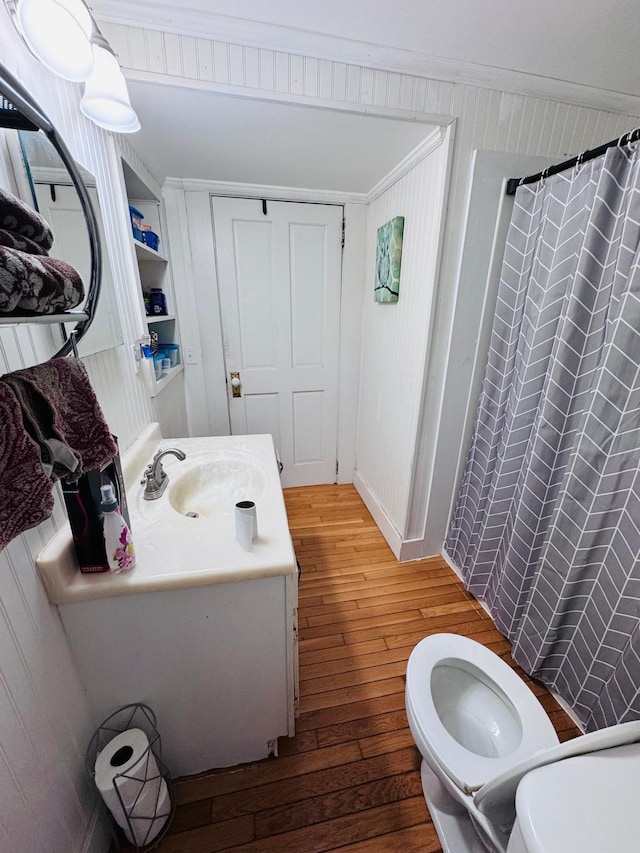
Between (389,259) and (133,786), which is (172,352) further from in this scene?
(133,786)

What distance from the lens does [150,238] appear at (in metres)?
1.67

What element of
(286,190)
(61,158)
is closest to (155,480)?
(61,158)

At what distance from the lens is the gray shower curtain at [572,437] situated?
0.97 m

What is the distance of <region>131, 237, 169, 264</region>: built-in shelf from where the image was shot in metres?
1.46

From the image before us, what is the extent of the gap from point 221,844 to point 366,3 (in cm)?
237

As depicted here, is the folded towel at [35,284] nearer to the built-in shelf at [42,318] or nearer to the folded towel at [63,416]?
the built-in shelf at [42,318]

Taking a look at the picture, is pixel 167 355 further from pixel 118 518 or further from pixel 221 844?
pixel 221 844

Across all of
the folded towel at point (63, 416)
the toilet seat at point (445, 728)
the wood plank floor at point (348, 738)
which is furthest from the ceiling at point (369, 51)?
the wood plank floor at point (348, 738)

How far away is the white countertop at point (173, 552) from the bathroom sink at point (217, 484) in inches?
0.5

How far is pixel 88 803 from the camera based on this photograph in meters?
0.86

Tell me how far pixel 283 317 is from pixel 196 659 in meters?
1.93

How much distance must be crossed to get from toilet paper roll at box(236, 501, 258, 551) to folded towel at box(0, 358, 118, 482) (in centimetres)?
34

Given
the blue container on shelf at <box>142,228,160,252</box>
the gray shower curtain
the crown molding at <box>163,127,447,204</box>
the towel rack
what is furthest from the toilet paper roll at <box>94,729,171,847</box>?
the crown molding at <box>163,127,447,204</box>

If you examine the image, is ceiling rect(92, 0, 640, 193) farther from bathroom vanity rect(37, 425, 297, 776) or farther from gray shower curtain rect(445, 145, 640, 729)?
bathroom vanity rect(37, 425, 297, 776)
